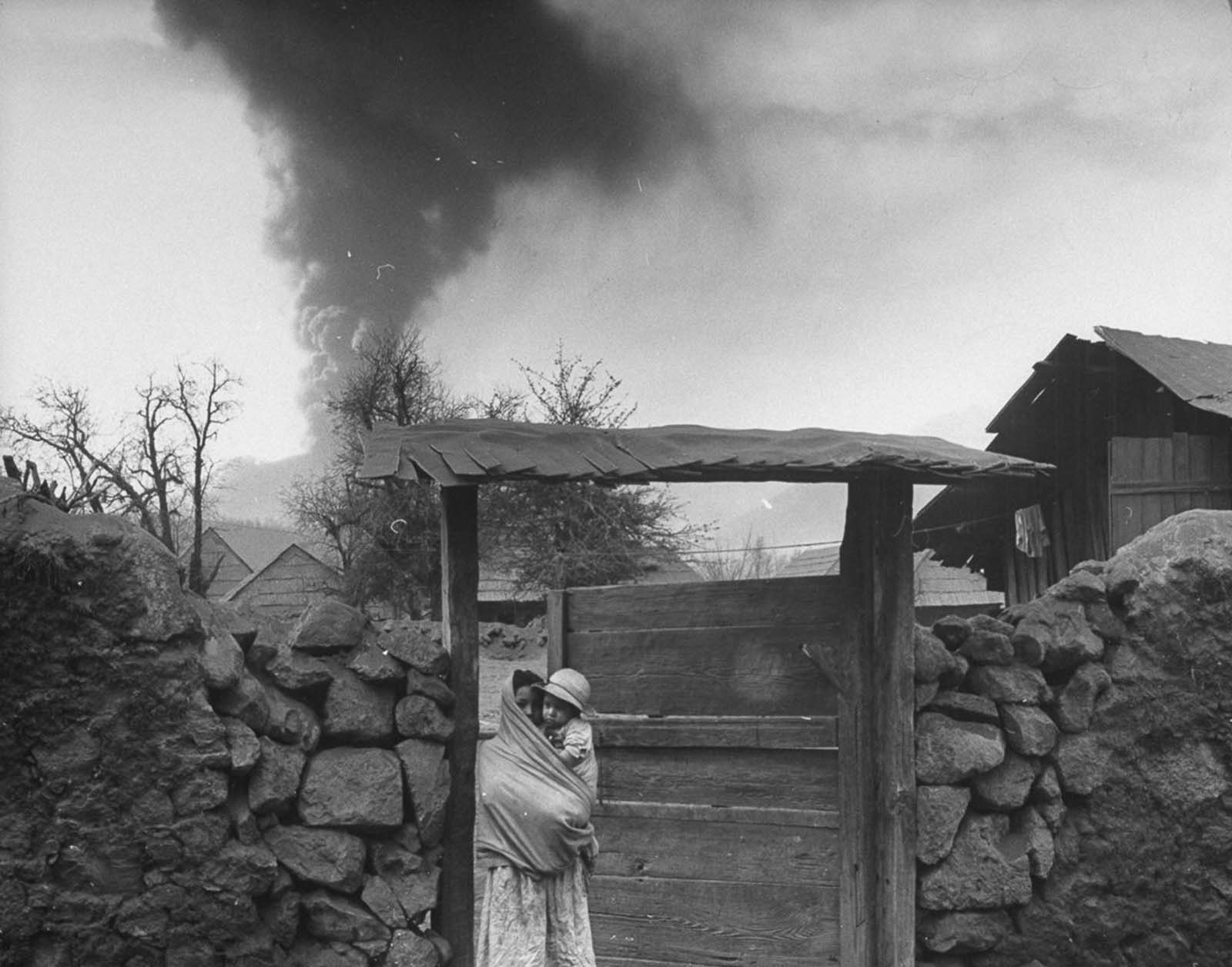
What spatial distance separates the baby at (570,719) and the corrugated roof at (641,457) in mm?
903

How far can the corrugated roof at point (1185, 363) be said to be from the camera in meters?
11.3

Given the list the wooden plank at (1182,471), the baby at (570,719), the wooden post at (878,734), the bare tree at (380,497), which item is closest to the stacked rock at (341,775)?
the baby at (570,719)

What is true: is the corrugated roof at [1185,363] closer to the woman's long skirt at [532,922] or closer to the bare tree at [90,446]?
the woman's long skirt at [532,922]

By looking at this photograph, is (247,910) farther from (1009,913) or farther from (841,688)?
(1009,913)

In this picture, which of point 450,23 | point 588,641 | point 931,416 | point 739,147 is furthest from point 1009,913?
point 931,416

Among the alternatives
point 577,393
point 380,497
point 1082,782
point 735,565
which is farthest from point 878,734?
point 735,565

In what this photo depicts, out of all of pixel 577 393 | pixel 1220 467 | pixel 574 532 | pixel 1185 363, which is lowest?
pixel 574 532

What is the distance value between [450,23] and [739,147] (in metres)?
7.24

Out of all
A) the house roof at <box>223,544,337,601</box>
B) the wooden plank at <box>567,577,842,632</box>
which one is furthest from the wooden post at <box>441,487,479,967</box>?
the house roof at <box>223,544,337,601</box>

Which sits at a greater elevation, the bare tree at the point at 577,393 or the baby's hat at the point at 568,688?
the bare tree at the point at 577,393

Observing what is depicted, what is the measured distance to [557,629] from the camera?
6.52m

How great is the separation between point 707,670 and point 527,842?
1766 mm

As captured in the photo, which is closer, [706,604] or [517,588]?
[706,604]

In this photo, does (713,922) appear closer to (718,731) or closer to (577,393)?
(718,731)
